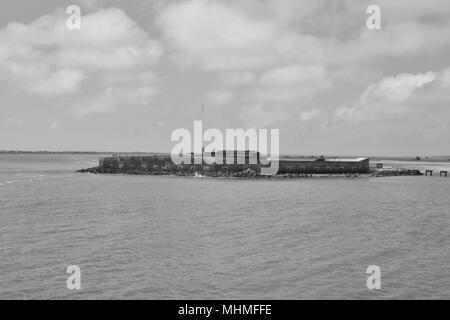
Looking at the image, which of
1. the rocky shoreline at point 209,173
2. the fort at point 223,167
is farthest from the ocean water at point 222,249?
the fort at point 223,167

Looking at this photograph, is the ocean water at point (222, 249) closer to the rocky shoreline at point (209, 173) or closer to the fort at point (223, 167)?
the rocky shoreline at point (209, 173)

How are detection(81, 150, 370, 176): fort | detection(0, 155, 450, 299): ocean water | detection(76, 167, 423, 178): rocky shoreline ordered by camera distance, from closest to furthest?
detection(0, 155, 450, 299): ocean water → detection(76, 167, 423, 178): rocky shoreline → detection(81, 150, 370, 176): fort

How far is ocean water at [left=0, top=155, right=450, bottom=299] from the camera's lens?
18484 millimetres

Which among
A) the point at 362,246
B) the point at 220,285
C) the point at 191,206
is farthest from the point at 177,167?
the point at 220,285

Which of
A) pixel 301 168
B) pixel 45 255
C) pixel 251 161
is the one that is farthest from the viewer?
pixel 251 161

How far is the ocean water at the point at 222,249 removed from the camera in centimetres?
1848

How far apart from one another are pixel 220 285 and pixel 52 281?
6.70 metres

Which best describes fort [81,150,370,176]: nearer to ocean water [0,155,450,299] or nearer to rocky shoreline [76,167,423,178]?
rocky shoreline [76,167,423,178]

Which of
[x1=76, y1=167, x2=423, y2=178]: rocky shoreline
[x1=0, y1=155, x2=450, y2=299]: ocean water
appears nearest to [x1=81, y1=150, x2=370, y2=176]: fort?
[x1=76, y1=167, x2=423, y2=178]: rocky shoreline

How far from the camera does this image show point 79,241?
89.1 ft

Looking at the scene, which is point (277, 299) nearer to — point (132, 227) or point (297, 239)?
point (297, 239)

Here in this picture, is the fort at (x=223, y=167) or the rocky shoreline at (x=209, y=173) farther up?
the fort at (x=223, y=167)

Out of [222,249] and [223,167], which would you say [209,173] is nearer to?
[223,167]

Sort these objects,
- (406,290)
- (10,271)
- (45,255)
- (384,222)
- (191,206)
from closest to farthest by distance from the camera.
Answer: (406,290) < (10,271) < (45,255) < (384,222) < (191,206)
